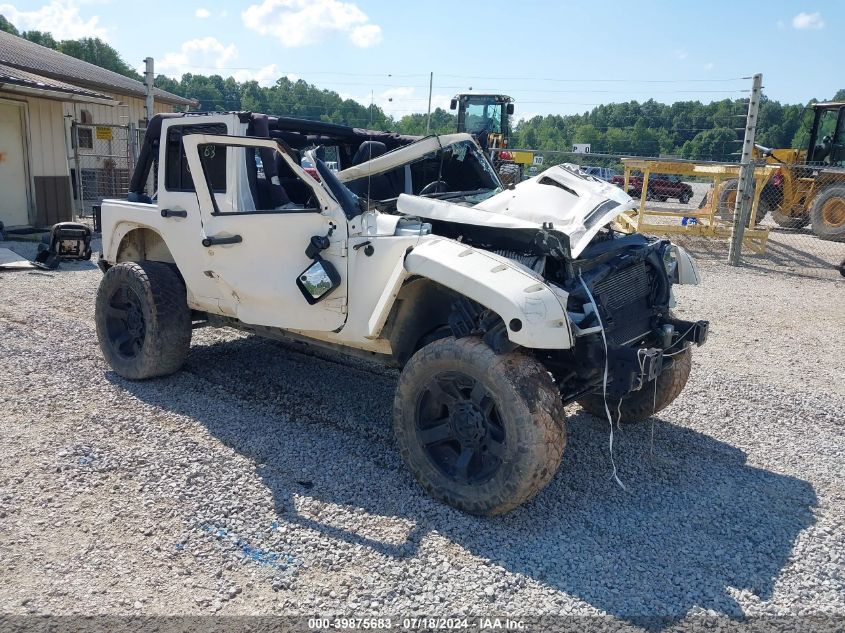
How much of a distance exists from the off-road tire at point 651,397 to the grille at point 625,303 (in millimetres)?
447

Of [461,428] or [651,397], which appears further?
[651,397]

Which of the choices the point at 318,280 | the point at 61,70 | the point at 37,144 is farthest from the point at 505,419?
the point at 61,70

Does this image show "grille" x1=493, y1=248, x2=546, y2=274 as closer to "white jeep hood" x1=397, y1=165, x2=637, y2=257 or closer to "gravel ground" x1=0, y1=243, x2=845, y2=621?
"white jeep hood" x1=397, y1=165, x2=637, y2=257

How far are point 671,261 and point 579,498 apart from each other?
171 centimetres

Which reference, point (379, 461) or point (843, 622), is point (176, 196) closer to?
point (379, 461)

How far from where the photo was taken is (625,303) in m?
4.16

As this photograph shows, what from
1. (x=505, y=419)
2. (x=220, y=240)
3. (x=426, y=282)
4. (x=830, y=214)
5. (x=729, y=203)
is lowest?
(x=505, y=419)

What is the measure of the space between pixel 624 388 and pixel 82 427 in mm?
3585

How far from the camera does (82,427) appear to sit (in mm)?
4684

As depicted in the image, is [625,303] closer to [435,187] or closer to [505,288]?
[505,288]

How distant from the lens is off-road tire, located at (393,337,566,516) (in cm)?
346

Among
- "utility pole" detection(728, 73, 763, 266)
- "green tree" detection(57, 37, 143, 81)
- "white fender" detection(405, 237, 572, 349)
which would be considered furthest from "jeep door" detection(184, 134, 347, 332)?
"green tree" detection(57, 37, 143, 81)

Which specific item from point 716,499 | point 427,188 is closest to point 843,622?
point 716,499

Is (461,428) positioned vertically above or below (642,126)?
below
